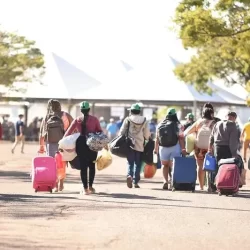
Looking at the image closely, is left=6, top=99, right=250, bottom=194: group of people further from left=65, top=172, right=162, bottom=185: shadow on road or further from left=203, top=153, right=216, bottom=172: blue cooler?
left=65, top=172, right=162, bottom=185: shadow on road

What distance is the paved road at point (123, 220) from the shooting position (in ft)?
36.8

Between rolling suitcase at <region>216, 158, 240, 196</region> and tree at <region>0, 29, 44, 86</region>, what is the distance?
3528 cm

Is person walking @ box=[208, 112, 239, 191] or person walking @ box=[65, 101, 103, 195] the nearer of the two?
person walking @ box=[65, 101, 103, 195]

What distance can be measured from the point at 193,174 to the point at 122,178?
19.9ft

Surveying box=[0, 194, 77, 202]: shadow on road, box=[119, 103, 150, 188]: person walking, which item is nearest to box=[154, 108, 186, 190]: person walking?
box=[119, 103, 150, 188]: person walking

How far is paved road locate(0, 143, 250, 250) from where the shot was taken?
11.2 meters

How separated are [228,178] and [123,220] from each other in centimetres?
539

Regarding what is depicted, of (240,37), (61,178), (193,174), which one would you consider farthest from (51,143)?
(240,37)

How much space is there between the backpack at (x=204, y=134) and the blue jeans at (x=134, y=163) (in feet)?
3.68

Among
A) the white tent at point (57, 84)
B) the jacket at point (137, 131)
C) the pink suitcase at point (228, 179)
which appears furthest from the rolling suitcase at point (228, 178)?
the white tent at point (57, 84)

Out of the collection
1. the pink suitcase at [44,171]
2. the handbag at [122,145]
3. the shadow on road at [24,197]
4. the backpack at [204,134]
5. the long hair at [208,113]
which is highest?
the long hair at [208,113]

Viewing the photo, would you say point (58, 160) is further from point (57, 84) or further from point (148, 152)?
point (57, 84)

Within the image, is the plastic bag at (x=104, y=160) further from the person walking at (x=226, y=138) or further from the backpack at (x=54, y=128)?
the person walking at (x=226, y=138)

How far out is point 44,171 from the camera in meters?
18.3
